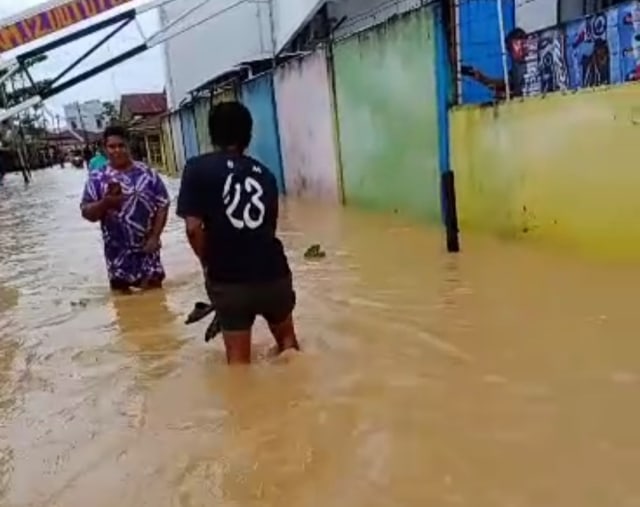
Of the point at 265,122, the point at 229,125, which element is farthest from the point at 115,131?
the point at 265,122

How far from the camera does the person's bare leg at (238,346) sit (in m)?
4.64

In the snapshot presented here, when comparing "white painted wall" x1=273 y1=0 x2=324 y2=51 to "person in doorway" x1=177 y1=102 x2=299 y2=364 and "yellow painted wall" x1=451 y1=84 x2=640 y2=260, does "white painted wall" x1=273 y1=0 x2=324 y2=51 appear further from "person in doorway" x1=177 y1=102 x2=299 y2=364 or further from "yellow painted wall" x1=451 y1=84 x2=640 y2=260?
"person in doorway" x1=177 y1=102 x2=299 y2=364

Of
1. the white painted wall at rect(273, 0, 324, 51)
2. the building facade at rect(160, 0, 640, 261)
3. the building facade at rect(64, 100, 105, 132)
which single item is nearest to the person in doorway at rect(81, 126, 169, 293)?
the building facade at rect(160, 0, 640, 261)

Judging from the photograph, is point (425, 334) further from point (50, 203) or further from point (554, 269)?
point (50, 203)

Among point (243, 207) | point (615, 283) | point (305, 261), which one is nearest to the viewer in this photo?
point (243, 207)

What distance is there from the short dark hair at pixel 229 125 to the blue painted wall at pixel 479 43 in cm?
552

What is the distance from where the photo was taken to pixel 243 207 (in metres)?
4.39

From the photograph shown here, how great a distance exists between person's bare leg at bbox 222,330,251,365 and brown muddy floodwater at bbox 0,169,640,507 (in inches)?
2.9

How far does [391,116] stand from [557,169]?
379 centimetres

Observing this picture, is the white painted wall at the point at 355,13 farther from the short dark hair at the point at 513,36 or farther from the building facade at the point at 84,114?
the building facade at the point at 84,114

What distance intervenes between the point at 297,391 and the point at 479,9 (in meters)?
6.66

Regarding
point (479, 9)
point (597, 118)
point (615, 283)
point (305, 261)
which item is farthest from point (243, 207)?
point (479, 9)

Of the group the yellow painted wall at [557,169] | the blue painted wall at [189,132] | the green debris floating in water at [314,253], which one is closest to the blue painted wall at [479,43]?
the yellow painted wall at [557,169]

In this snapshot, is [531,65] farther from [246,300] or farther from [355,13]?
[355,13]
